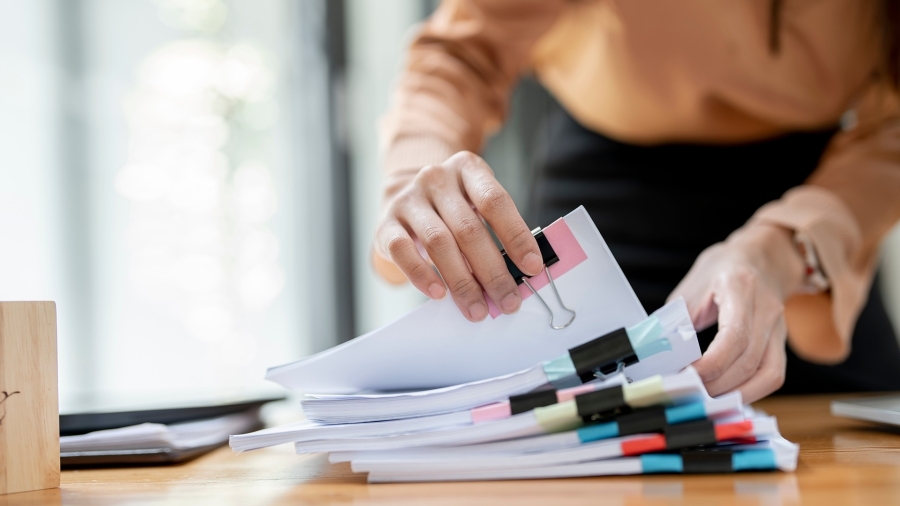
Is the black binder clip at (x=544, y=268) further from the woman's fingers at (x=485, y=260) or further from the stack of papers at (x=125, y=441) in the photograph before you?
the stack of papers at (x=125, y=441)

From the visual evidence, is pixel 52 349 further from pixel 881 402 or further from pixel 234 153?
pixel 234 153

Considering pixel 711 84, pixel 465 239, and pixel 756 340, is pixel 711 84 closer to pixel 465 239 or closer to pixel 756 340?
pixel 756 340

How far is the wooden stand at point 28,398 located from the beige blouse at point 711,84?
429 mm

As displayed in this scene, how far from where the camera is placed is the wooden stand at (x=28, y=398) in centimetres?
44

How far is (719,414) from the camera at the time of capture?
406 millimetres

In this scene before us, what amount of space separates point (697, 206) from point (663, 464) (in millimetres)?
749

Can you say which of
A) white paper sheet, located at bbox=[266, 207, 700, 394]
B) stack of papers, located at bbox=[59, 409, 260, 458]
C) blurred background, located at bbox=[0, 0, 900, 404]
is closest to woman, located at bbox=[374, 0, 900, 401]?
white paper sheet, located at bbox=[266, 207, 700, 394]

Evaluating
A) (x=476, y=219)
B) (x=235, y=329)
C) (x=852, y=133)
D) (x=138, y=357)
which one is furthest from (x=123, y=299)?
(x=852, y=133)

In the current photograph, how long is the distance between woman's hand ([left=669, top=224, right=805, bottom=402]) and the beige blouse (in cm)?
12

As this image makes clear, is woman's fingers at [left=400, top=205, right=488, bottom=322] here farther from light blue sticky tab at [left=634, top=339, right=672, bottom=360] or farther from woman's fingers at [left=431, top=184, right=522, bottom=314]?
light blue sticky tab at [left=634, top=339, right=672, bottom=360]

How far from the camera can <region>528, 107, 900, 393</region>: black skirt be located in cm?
106

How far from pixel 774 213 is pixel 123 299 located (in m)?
1.54

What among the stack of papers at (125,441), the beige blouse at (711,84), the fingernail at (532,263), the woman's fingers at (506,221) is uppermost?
the beige blouse at (711,84)

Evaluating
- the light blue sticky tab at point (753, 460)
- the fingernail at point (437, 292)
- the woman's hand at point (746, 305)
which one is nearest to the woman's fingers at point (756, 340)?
the woman's hand at point (746, 305)
